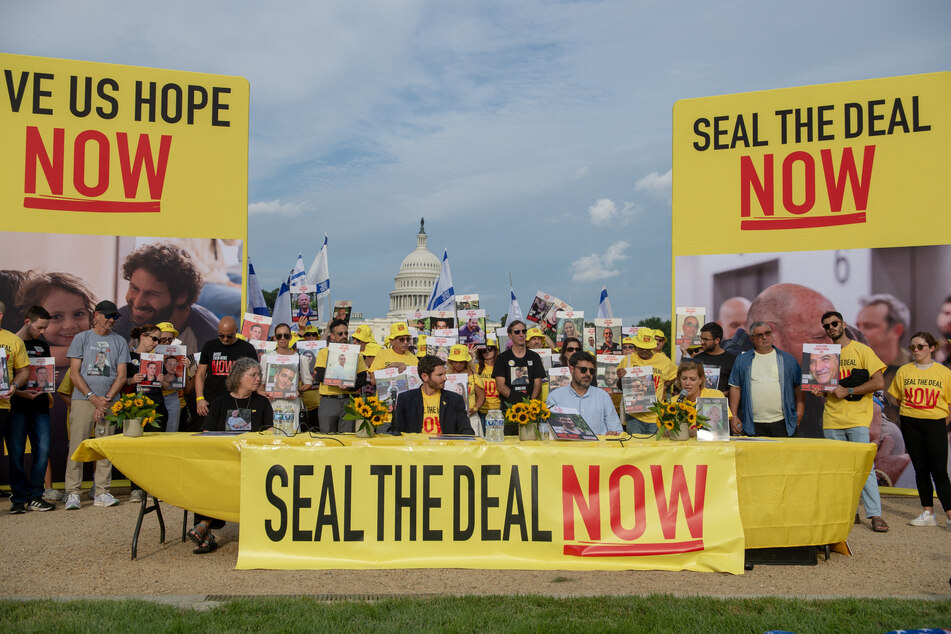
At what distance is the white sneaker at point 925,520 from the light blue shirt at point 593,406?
3.48 metres

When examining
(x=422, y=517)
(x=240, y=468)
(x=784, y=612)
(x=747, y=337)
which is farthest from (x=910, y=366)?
(x=240, y=468)

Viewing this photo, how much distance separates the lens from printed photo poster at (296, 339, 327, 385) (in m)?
9.73

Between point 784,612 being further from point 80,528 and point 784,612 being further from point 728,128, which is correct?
point 728,128

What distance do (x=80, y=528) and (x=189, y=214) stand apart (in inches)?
183

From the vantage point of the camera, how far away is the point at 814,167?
10492mm

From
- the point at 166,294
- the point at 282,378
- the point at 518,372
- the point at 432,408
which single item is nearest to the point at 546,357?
the point at 518,372

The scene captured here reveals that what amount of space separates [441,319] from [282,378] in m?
4.39

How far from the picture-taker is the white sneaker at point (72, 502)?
888cm

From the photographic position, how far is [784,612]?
484cm

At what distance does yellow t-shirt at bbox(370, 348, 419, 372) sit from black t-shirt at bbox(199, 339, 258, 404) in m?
1.49

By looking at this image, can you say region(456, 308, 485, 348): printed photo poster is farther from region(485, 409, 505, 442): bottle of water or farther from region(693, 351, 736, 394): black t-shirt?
region(485, 409, 505, 442): bottle of water

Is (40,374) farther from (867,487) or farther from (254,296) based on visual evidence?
(867,487)

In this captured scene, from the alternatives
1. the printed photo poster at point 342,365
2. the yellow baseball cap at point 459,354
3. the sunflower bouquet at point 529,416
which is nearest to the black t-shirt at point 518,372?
the yellow baseball cap at point 459,354

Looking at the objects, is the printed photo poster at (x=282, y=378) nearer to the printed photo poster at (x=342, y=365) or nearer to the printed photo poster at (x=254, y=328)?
the printed photo poster at (x=342, y=365)
